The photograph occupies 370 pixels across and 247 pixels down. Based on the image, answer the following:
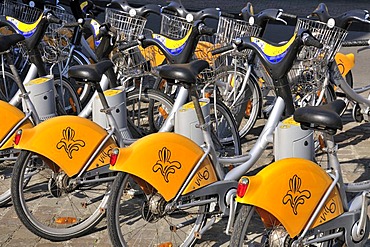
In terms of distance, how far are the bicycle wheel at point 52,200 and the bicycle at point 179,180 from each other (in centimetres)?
30

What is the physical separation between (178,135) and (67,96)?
2.70 meters

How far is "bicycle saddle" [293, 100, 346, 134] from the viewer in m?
3.99

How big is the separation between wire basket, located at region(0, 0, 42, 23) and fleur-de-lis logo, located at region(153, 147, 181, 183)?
3.46 m

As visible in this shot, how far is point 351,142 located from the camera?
7.29 metres

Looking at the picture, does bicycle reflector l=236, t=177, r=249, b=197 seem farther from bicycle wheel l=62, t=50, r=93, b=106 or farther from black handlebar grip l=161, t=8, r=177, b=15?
bicycle wheel l=62, t=50, r=93, b=106

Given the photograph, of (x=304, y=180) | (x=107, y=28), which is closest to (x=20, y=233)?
(x=107, y=28)

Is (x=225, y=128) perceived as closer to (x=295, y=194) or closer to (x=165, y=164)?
(x=165, y=164)

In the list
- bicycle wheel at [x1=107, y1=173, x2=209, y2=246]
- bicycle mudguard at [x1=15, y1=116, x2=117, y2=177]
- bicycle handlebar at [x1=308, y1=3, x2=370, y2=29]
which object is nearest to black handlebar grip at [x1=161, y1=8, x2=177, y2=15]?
bicycle handlebar at [x1=308, y1=3, x2=370, y2=29]

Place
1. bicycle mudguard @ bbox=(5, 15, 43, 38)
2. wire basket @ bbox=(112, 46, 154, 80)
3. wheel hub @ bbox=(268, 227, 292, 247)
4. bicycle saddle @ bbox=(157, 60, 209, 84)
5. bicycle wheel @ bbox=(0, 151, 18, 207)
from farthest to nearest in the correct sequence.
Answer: wire basket @ bbox=(112, 46, 154, 80) → bicycle mudguard @ bbox=(5, 15, 43, 38) → bicycle wheel @ bbox=(0, 151, 18, 207) → bicycle saddle @ bbox=(157, 60, 209, 84) → wheel hub @ bbox=(268, 227, 292, 247)

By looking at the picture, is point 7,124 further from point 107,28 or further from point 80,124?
point 107,28

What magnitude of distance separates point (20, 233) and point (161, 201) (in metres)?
1.37

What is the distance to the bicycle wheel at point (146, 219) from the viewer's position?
4453mm

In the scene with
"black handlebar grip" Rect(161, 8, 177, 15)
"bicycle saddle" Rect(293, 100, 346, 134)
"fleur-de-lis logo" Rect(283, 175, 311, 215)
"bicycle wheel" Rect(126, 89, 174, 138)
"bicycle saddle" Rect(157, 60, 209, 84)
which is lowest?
"bicycle wheel" Rect(126, 89, 174, 138)

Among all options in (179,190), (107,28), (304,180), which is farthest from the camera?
(107,28)
